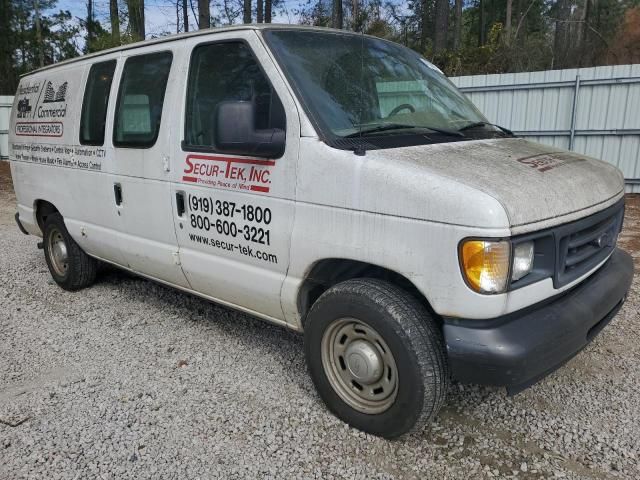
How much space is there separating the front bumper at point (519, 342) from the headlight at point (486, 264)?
0.18m

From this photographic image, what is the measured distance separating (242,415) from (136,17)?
29.8m

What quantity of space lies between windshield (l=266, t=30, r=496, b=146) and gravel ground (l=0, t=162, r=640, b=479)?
163 cm

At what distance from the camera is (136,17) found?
1121 inches

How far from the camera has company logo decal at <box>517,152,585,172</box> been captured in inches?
109

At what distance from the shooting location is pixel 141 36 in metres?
24.1

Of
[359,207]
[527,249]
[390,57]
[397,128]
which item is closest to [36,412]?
[359,207]

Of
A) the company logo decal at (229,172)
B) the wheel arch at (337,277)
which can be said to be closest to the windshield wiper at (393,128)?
the company logo decal at (229,172)

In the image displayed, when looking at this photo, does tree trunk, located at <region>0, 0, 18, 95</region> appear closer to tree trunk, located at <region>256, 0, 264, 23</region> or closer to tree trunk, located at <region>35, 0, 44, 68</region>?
tree trunk, located at <region>35, 0, 44, 68</region>

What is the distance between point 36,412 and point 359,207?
89.9 inches

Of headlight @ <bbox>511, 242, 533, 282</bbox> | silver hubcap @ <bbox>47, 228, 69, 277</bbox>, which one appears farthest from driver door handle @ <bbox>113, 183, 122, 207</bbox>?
headlight @ <bbox>511, 242, 533, 282</bbox>

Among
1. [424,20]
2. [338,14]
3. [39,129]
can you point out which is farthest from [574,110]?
[424,20]

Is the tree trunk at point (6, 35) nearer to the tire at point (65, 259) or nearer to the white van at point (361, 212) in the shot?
the tire at point (65, 259)

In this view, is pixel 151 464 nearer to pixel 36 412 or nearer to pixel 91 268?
pixel 36 412

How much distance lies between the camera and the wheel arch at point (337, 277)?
279cm
